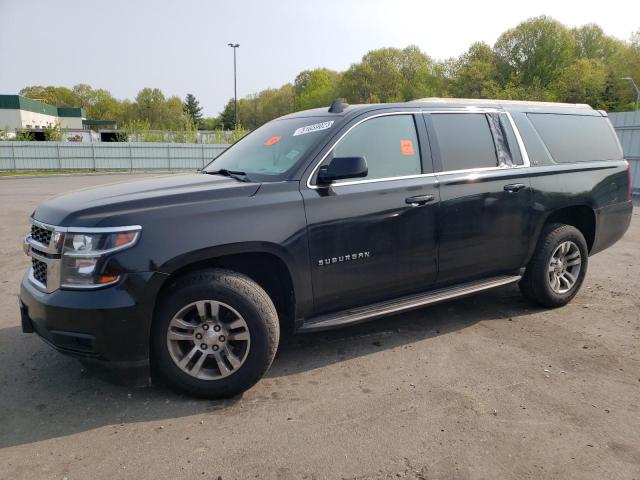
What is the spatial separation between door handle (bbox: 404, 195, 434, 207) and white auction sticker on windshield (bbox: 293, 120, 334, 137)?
0.83 m

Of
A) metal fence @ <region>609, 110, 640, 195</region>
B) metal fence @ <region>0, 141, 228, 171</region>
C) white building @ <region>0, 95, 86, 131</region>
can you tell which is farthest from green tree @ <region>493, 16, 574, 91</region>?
white building @ <region>0, 95, 86, 131</region>

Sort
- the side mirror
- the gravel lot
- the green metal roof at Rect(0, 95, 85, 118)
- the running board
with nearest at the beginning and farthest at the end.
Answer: the gravel lot → the side mirror → the running board → the green metal roof at Rect(0, 95, 85, 118)

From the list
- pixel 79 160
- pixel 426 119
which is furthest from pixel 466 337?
pixel 79 160

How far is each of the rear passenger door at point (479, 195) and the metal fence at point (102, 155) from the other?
25.5m

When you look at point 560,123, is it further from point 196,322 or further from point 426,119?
point 196,322

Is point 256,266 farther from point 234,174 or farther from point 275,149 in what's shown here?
point 275,149

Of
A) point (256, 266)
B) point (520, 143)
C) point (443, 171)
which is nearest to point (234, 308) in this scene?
point (256, 266)

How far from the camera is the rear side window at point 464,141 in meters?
4.25

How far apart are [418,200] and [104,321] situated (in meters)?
2.37

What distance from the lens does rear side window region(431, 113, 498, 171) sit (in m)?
4.25

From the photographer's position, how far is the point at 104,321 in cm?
296

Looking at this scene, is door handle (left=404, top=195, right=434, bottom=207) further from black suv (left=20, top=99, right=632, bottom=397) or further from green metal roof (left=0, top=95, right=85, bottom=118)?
green metal roof (left=0, top=95, right=85, bottom=118)

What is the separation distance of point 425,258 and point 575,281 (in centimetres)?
208

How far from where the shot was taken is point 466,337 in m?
4.40
